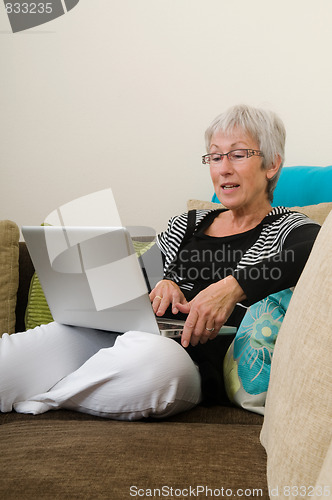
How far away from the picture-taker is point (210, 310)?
1.24 metres

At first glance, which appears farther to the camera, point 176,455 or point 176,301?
point 176,301

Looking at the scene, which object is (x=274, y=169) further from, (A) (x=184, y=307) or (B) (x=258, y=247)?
(A) (x=184, y=307)

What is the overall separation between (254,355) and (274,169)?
708 millimetres

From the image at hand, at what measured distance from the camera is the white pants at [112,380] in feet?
3.71

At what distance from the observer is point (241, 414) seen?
1172mm

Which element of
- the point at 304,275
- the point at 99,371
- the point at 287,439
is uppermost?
the point at 304,275

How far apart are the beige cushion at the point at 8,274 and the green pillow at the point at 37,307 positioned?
0.05 m

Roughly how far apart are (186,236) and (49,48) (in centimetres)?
134

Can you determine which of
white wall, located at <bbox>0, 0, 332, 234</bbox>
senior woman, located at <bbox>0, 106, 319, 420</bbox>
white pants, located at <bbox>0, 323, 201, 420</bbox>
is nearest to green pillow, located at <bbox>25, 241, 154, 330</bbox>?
senior woman, located at <bbox>0, 106, 319, 420</bbox>

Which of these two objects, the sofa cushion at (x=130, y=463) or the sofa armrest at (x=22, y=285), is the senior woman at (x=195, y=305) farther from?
the sofa armrest at (x=22, y=285)

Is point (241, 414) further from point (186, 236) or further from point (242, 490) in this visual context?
point (186, 236)

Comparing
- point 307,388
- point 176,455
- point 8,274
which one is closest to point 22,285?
point 8,274

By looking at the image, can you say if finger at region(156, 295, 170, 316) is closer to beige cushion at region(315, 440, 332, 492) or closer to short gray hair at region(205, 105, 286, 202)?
short gray hair at region(205, 105, 286, 202)

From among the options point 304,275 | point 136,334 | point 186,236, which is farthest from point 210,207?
point 304,275
